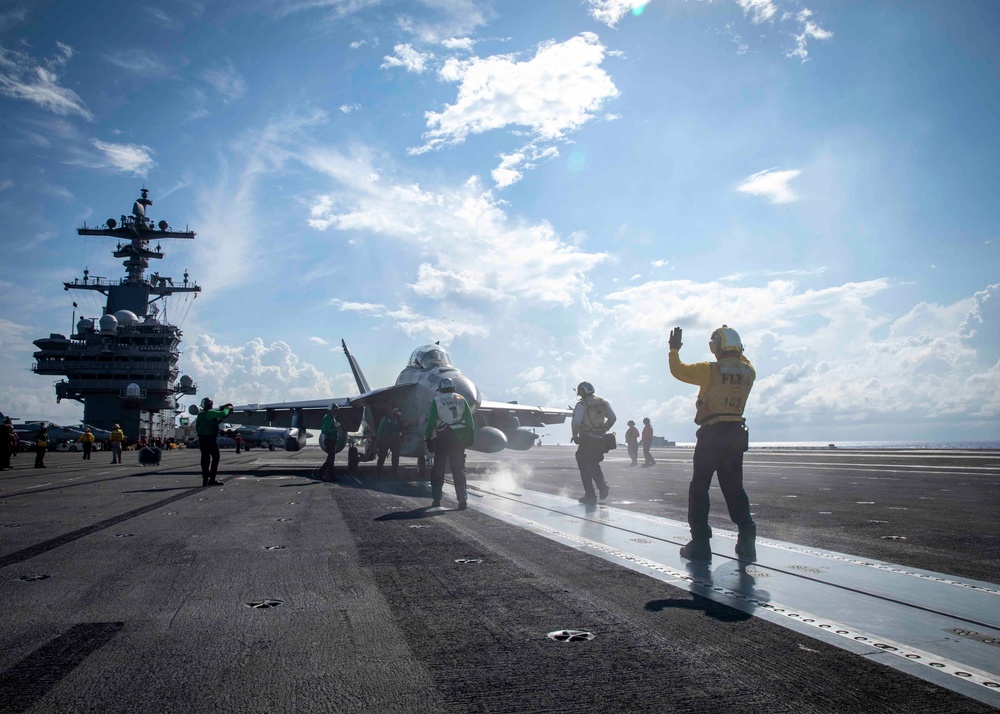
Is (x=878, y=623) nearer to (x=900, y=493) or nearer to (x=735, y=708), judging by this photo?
(x=735, y=708)

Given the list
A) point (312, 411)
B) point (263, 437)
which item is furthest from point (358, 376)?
point (263, 437)

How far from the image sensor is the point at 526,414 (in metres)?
32.8

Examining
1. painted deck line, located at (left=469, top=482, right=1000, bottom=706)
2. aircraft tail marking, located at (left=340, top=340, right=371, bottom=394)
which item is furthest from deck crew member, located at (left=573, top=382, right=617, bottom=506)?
aircraft tail marking, located at (left=340, top=340, right=371, bottom=394)

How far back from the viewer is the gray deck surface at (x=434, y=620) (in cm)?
274

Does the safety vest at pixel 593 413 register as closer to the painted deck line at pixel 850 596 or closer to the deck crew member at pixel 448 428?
the deck crew member at pixel 448 428

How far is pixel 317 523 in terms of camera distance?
8.45m

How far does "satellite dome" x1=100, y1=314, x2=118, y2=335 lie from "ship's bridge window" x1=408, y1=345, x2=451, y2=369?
68.5m

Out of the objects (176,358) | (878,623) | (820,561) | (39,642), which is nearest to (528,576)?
(878,623)

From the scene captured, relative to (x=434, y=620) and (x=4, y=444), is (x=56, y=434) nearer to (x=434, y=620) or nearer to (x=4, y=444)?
(x=4, y=444)

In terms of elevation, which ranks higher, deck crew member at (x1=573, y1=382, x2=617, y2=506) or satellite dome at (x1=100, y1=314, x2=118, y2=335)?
satellite dome at (x1=100, y1=314, x2=118, y2=335)

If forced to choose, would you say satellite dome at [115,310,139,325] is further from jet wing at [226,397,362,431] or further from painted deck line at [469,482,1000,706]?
painted deck line at [469,482,1000,706]

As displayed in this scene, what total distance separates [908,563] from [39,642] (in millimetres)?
6694

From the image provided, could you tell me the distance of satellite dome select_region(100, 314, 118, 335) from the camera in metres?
74.2

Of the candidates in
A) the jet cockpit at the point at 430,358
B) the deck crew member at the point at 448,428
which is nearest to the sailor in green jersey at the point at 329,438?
the jet cockpit at the point at 430,358
